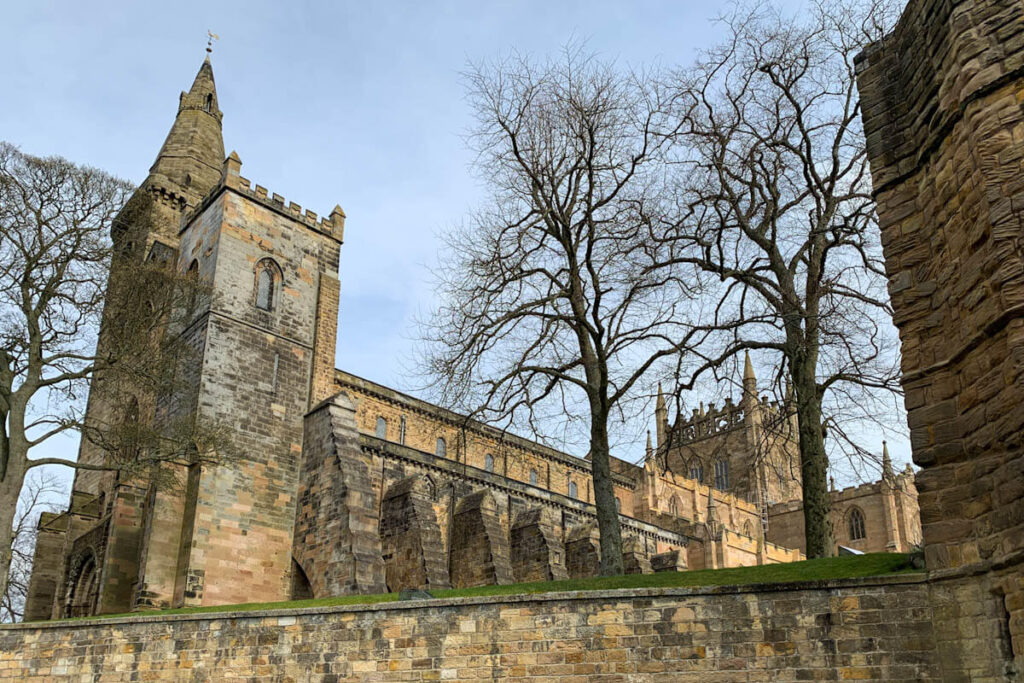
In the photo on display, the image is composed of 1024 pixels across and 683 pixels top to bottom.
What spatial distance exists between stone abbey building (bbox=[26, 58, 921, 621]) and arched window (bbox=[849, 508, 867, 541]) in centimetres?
2544

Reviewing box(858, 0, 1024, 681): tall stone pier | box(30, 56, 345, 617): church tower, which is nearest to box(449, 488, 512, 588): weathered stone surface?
box(30, 56, 345, 617): church tower

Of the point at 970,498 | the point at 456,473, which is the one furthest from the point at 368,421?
the point at 970,498

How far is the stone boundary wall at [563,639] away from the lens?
1088 centimetres

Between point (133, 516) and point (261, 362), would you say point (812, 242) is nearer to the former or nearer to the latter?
point (261, 362)

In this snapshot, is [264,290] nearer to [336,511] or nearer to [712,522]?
[336,511]

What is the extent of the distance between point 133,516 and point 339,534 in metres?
6.18

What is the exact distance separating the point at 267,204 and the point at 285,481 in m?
9.72

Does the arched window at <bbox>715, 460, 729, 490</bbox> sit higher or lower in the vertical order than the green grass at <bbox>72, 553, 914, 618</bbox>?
higher

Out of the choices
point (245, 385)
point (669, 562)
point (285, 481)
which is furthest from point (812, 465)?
point (669, 562)

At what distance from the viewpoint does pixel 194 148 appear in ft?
127

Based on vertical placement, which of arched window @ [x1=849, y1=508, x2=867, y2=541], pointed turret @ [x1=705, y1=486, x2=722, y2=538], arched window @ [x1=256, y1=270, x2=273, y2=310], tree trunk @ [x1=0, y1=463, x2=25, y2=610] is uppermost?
arched window @ [x1=256, y1=270, x2=273, y2=310]

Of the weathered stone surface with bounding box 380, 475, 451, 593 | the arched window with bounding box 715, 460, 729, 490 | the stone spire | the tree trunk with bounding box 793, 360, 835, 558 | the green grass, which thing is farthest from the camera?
the arched window with bounding box 715, 460, 729, 490

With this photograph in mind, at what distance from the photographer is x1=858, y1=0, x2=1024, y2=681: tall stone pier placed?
29.8 feet

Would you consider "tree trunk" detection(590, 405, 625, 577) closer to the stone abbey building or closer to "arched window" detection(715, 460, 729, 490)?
the stone abbey building
